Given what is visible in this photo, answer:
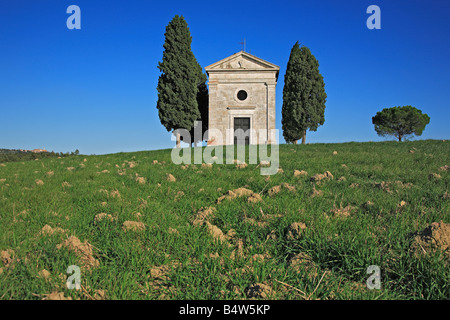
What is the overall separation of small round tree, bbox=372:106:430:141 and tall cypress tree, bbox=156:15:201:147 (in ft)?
103

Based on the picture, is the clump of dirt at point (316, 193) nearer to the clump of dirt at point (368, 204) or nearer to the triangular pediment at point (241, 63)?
the clump of dirt at point (368, 204)

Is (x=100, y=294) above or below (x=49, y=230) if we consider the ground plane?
below

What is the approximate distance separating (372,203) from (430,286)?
168cm

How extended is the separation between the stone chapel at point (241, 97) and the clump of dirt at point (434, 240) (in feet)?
69.8

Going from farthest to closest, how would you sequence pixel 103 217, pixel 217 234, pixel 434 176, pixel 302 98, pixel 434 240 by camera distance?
pixel 302 98, pixel 434 176, pixel 103 217, pixel 217 234, pixel 434 240

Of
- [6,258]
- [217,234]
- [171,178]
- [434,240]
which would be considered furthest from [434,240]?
[171,178]

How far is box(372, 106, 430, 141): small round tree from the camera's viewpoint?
3994cm

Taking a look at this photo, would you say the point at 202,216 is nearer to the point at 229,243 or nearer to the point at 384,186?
Answer: the point at 229,243

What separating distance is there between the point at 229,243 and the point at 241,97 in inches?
874

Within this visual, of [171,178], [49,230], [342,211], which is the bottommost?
[49,230]

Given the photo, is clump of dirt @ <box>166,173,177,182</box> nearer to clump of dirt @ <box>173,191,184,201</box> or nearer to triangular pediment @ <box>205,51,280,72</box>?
clump of dirt @ <box>173,191,184,201</box>

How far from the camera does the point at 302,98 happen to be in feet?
84.1

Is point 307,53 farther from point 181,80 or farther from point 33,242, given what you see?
point 33,242
